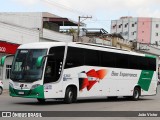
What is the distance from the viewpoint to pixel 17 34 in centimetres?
4134

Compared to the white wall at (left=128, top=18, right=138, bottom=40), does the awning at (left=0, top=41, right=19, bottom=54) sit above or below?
below

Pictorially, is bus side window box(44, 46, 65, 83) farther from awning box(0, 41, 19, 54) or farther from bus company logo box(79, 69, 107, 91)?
awning box(0, 41, 19, 54)

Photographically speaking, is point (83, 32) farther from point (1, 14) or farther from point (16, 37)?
point (16, 37)

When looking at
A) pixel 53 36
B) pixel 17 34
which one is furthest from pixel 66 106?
pixel 53 36

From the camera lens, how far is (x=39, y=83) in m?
19.5

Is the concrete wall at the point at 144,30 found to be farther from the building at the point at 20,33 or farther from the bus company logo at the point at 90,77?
the bus company logo at the point at 90,77

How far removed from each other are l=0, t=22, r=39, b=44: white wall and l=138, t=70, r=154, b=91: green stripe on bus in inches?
620

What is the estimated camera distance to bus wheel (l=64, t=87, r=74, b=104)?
21.1 m

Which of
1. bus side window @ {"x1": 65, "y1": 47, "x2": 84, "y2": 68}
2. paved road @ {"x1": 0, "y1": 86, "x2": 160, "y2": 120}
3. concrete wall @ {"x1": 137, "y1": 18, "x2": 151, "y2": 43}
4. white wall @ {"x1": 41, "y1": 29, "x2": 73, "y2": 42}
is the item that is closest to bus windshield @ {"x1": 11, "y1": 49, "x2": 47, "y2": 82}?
paved road @ {"x1": 0, "y1": 86, "x2": 160, "y2": 120}

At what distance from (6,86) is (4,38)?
4862 mm

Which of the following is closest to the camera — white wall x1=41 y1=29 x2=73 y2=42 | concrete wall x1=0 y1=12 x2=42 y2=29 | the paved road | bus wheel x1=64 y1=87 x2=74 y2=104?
the paved road

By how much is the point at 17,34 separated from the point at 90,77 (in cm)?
2002


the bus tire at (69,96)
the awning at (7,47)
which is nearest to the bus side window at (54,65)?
the bus tire at (69,96)

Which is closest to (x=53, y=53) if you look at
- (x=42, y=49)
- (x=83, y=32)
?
(x=42, y=49)
